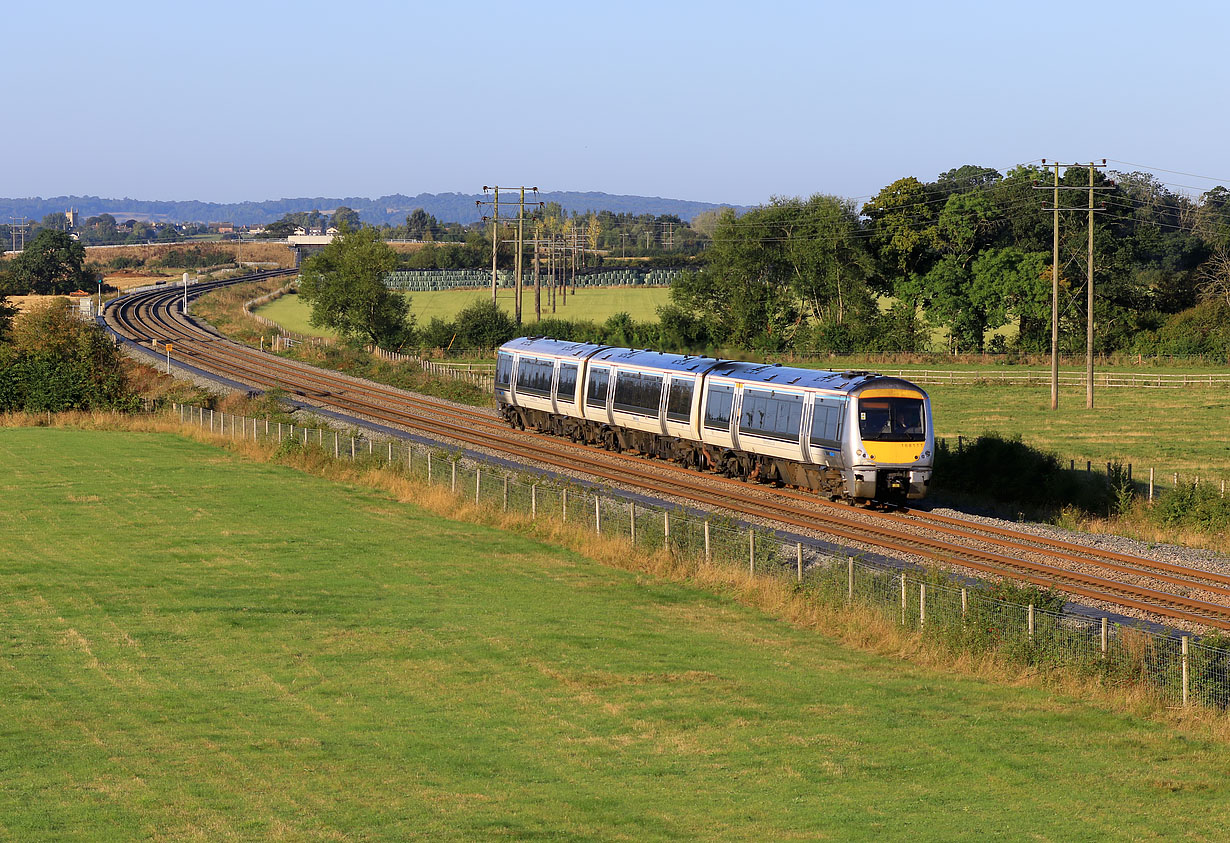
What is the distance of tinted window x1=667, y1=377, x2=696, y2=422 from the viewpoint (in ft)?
142

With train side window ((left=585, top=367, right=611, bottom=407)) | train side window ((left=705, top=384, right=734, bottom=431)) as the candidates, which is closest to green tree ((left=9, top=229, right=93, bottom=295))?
train side window ((left=585, top=367, right=611, bottom=407))

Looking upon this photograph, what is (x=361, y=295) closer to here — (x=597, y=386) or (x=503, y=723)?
(x=597, y=386)

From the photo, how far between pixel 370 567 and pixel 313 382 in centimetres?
4591

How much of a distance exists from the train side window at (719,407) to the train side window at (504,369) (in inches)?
606

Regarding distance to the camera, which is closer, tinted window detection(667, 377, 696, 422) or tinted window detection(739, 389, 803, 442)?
→ tinted window detection(739, 389, 803, 442)

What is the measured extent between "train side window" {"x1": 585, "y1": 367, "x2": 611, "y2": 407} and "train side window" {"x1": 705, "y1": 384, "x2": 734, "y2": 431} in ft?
23.1

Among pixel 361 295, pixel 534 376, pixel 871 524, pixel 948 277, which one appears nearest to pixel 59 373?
pixel 534 376

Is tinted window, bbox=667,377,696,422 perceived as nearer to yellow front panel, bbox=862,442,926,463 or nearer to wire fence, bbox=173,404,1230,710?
wire fence, bbox=173,404,1230,710

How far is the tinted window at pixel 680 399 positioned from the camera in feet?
142

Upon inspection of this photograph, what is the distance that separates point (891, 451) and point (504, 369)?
970 inches

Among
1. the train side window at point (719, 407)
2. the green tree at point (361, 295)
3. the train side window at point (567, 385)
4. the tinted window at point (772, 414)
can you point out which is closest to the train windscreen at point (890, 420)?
the tinted window at point (772, 414)

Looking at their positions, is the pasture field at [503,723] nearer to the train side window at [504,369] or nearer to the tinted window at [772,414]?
the tinted window at [772,414]

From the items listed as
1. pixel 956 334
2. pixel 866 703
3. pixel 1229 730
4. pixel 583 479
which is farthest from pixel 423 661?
pixel 956 334

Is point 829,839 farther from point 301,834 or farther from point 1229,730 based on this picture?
point 1229,730
